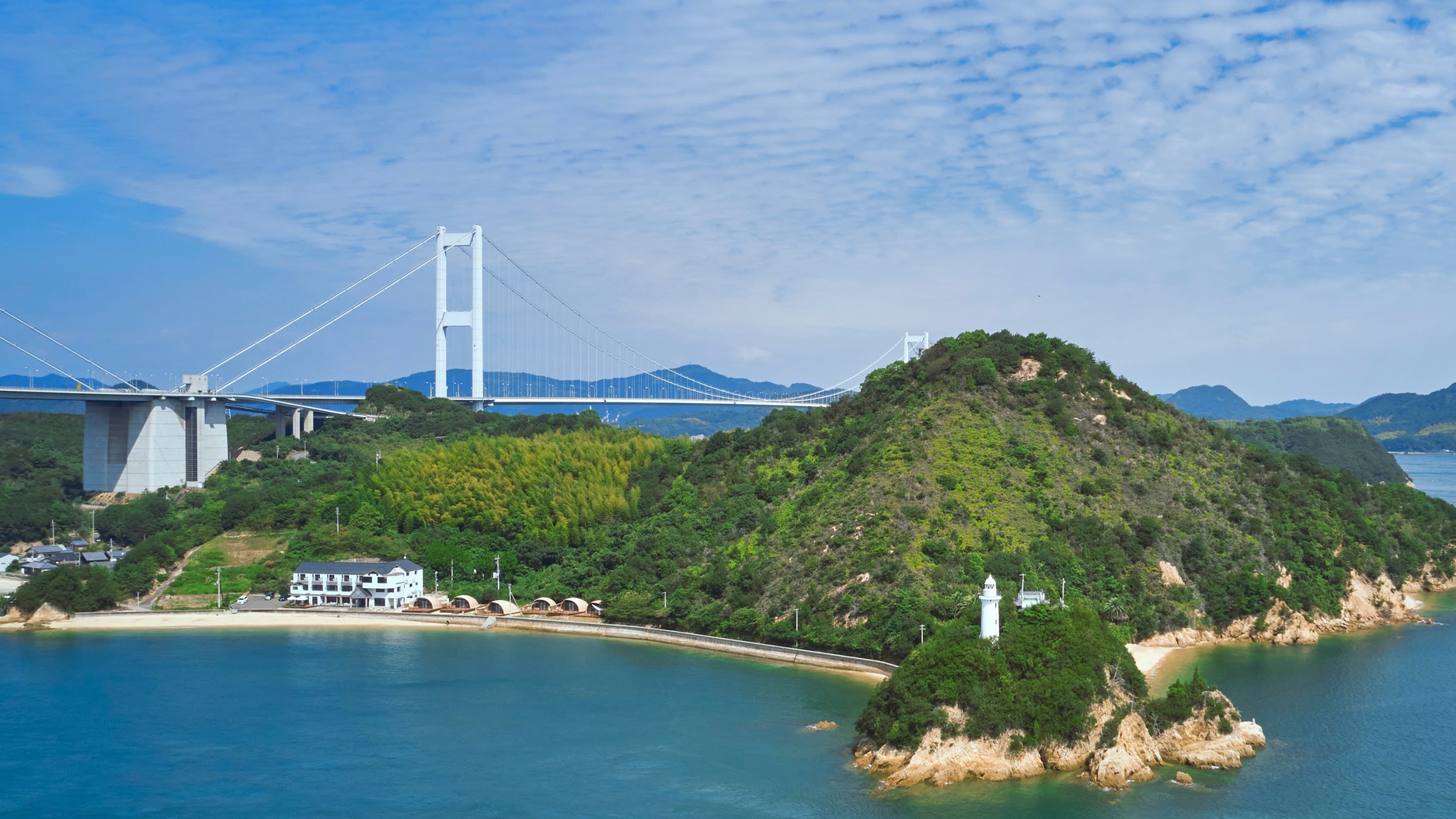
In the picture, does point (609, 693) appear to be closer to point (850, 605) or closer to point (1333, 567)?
point (850, 605)

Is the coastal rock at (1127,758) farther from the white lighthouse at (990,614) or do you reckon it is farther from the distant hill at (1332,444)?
the distant hill at (1332,444)

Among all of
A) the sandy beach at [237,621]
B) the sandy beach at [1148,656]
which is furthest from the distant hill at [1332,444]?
the sandy beach at [237,621]

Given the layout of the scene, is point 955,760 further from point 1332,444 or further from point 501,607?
point 1332,444

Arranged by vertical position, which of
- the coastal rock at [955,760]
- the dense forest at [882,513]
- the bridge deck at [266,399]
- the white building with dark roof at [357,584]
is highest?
the bridge deck at [266,399]

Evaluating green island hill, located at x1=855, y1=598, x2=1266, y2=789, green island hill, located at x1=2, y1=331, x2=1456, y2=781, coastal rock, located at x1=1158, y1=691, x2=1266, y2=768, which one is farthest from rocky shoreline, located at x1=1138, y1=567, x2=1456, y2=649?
green island hill, located at x1=855, y1=598, x2=1266, y2=789

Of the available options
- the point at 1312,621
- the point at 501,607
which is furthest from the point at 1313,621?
the point at 501,607

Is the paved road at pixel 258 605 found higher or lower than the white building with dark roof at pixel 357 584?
lower
